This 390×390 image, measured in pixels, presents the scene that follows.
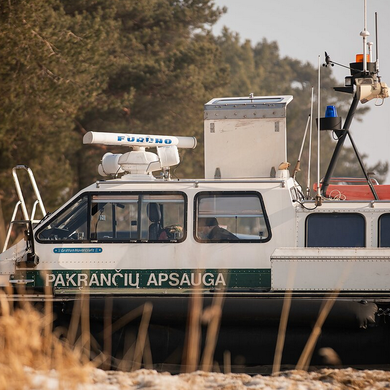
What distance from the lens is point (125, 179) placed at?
9195mm

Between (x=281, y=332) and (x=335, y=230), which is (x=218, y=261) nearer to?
(x=281, y=332)

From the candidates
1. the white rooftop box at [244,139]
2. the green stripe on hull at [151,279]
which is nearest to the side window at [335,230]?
the green stripe on hull at [151,279]

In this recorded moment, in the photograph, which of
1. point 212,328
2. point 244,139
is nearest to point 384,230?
point 244,139

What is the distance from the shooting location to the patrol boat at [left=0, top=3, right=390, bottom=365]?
8.24m

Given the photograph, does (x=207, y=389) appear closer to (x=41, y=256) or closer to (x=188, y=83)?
(x=41, y=256)

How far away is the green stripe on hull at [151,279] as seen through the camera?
28.5 ft

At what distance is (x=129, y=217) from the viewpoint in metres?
8.94

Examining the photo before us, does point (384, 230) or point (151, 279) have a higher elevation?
point (384, 230)

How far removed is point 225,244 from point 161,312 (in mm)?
1075

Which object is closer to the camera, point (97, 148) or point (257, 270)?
point (257, 270)

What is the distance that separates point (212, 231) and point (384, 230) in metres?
1.96

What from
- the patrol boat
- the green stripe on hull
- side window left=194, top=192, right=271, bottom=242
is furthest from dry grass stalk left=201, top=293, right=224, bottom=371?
side window left=194, top=192, right=271, bottom=242

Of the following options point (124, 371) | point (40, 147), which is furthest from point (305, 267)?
point (40, 147)

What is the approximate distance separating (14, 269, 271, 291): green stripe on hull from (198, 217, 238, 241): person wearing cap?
37 cm
